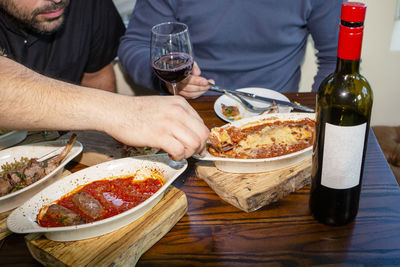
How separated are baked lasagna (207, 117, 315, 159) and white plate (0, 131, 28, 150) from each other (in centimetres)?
81

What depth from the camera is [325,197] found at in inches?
39.6

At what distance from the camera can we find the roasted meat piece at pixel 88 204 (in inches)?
41.3

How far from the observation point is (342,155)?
902 millimetres

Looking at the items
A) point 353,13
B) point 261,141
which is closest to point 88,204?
point 261,141

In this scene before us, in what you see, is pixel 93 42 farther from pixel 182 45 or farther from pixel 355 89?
pixel 355 89

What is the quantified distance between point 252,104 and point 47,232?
111 centimetres

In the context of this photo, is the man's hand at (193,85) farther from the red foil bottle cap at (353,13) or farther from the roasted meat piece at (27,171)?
the red foil bottle cap at (353,13)

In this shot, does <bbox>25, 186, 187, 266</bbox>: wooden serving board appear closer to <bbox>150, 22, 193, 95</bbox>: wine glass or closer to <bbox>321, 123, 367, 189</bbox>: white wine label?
<bbox>321, 123, 367, 189</bbox>: white wine label

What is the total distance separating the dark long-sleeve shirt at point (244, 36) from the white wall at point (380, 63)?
0.54 meters

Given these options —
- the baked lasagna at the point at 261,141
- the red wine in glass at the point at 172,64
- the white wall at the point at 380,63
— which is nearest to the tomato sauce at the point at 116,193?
the baked lasagna at the point at 261,141

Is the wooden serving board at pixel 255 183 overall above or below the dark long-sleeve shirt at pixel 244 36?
below

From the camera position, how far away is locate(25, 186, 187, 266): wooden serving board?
96 cm

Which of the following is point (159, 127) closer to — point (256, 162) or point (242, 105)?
point (256, 162)

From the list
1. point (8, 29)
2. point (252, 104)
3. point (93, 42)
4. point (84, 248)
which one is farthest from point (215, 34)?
point (84, 248)
